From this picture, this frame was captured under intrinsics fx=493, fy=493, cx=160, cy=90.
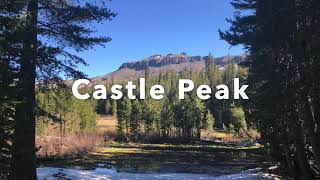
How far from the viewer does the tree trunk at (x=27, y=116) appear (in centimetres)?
1794

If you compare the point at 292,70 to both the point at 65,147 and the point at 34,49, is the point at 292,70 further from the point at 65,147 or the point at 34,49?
the point at 65,147

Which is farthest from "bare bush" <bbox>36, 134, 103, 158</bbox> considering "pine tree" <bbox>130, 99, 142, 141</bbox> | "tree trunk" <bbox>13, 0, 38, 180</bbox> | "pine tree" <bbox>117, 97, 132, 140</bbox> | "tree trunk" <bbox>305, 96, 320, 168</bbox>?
"pine tree" <bbox>117, 97, 132, 140</bbox>

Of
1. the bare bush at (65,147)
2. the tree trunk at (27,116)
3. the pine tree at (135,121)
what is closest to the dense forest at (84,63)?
the tree trunk at (27,116)

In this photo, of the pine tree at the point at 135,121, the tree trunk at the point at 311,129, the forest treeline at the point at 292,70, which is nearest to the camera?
the forest treeline at the point at 292,70

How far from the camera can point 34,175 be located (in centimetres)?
1878

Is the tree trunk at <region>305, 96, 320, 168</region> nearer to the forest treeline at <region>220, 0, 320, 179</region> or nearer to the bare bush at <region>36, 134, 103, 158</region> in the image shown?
the forest treeline at <region>220, 0, 320, 179</region>

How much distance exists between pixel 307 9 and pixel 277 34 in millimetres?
3405

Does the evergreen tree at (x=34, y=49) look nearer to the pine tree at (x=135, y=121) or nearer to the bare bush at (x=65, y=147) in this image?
the bare bush at (x=65, y=147)

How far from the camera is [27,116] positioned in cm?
1853

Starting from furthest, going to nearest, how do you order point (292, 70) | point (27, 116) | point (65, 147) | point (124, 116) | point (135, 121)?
1. point (124, 116)
2. point (135, 121)
3. point (65, 147)
4. point (27, 116)
5. point (292, 70)

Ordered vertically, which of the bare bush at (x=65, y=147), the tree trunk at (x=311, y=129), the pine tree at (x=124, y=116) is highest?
the pine tree at (x=124, y=116)

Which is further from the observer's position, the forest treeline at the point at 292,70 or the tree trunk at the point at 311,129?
the tree trunk at the point at 311,129

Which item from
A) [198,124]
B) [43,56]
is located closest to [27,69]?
[43,56]

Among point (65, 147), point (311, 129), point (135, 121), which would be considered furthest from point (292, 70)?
point (135, 121)
